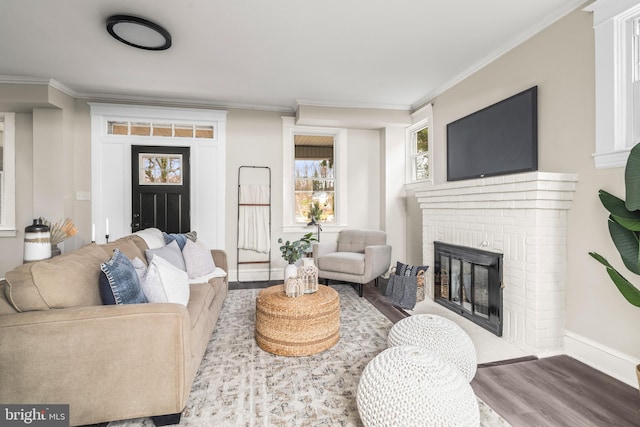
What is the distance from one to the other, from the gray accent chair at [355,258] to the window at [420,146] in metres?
1.12

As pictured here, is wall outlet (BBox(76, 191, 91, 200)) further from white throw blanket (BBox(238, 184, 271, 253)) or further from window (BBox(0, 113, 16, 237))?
white throw blanket (BBox(238, 184, 271, 253))

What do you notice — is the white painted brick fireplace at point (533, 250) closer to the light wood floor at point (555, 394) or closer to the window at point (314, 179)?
the light wood floor at point (555, 394)

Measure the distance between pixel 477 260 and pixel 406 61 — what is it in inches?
85.3

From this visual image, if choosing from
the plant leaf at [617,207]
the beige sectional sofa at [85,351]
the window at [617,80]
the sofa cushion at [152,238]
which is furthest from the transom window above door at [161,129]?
the plant leaf at [617,207]

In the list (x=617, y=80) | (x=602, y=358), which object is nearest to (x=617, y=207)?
(x=617, y=80)

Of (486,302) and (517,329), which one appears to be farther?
(486,302)

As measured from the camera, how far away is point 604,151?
6.97 feet

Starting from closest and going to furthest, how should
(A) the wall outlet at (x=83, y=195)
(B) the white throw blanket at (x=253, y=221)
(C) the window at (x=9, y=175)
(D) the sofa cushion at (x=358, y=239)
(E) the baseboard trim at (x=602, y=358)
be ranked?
(E) the baseboard trim at (x=602, y=358), (C) the window at (x=9, y=175), (A) the wall outlet at (x=83, y=195), (D) the sofa cushion at (x=358, y=239), (B) the white throw blanket at (x=253, y=221)

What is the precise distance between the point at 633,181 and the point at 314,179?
3.80 meters

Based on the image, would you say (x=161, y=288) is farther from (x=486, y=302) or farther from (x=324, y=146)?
(x=324, y=146)

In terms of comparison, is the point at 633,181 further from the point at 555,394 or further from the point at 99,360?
the point at 99,360

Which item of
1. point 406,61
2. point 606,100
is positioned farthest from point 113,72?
point 606,100

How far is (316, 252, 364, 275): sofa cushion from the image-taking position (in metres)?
3.83

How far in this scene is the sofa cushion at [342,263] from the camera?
3.83 meters
